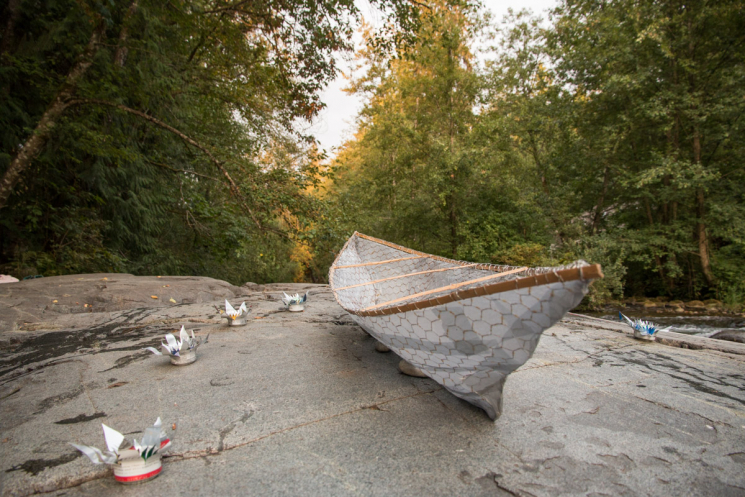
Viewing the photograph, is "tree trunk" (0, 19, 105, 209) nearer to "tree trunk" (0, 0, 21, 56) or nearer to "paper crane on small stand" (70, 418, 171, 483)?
"tree trunk" (0, 0, 21, 56)

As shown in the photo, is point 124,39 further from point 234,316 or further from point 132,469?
point 132,469

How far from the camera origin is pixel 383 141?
10.4m

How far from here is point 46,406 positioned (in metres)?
1.46

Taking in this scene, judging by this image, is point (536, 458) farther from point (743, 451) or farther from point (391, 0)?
point (391, 0)

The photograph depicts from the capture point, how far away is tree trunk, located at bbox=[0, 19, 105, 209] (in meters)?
3.58

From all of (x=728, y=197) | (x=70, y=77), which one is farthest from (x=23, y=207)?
(x=728, y=197)

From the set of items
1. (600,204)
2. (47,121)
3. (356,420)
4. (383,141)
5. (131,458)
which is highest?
(383,141)

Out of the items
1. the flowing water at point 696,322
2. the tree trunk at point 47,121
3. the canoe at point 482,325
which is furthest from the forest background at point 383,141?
the canoe at point 482,325

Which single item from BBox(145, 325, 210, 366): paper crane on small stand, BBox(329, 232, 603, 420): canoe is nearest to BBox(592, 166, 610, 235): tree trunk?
BBox(329, 232, 603, 420): canoe

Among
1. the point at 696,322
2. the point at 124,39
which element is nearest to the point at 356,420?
the point at 124,39

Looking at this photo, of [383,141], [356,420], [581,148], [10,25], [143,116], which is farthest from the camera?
[383,141]

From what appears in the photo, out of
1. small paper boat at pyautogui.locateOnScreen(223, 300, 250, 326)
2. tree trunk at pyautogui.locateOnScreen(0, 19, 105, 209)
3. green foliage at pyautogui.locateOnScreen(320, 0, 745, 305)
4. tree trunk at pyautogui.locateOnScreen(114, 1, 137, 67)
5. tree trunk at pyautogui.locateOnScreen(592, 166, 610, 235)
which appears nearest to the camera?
small paper boat at pyautogui.locateOnScreen(223, 300, 250, 326)

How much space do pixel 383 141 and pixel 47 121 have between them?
8067mm

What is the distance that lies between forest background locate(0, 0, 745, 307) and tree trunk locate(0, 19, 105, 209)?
0.02 m
